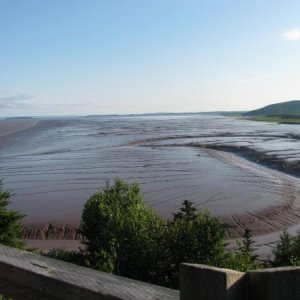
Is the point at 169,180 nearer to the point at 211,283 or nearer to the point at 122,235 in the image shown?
the point at 122,235

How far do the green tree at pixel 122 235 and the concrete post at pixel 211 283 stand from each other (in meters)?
12.8

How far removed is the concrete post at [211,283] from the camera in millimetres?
2141

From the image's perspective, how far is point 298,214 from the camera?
33.6m

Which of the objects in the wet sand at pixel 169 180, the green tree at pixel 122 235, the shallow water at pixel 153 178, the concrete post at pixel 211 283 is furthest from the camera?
the shallow water at pixel 153 178

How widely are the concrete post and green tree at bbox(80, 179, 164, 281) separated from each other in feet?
42.0

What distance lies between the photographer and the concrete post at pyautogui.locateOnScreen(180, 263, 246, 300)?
2141 mm

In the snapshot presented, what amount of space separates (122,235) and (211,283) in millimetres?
15829

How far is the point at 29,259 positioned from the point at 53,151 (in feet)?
228

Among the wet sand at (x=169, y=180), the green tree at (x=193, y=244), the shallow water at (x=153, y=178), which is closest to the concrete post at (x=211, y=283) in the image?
the green tree at (x=193, y=244)

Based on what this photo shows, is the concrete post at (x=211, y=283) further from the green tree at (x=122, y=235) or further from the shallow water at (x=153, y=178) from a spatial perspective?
the shallow water at (x=153, y=178)

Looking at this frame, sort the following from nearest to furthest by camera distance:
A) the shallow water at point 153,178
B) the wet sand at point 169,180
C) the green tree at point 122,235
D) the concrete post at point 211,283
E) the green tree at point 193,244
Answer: the concrete post at point 211,283
the green tree at point 193,244
the green tree at point 122,235
the wet sand at point 169,180
the shallow water at point 153,178

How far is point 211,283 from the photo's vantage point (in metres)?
2.17

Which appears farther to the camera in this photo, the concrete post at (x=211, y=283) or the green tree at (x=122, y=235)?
the green tree at (x=122, y=235)

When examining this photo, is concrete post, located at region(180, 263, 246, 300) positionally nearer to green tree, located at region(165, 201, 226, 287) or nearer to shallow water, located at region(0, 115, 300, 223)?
green tree, located at region(165, 201, 226, 287)
